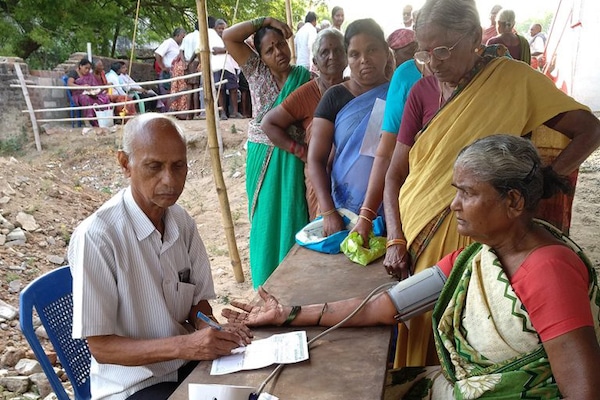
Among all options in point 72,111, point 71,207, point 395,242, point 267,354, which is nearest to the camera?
point 267,354

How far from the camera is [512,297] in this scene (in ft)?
4.81

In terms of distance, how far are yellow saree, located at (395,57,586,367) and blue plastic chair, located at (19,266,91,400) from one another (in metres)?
1.24

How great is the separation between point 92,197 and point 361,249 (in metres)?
6.74

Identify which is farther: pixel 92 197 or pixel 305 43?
pixel 305 43

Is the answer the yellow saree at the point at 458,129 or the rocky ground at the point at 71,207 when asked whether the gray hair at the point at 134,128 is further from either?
the rocky ground at the point at 71,207

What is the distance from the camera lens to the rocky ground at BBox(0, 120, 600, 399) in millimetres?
4258

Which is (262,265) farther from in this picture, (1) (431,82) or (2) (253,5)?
(2) (253,5)

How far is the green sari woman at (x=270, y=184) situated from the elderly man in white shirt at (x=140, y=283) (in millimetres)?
1559

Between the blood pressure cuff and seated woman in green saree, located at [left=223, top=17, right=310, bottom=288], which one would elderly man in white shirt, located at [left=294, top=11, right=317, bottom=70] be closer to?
seated woman in green saree, located at [left=223, top=17, right=310, bottom=288]

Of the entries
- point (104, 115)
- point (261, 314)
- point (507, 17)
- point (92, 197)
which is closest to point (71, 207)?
point (92, 197)

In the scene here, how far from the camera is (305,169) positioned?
134 inches

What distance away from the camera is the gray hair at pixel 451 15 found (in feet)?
6.59

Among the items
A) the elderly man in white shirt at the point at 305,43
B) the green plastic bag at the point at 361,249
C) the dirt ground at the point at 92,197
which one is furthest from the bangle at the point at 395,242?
the elderly man in white shirt at the point at 305,43

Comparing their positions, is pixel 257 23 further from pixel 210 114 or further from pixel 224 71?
pixel 224 71
